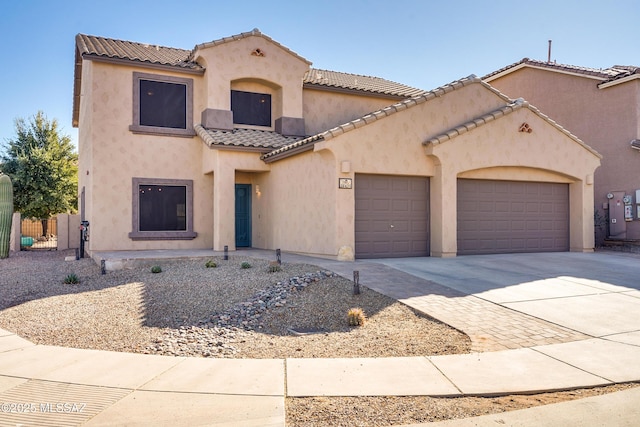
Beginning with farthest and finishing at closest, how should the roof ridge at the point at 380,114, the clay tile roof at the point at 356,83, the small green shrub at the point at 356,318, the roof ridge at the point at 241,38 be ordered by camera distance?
1. the clay tile roof at the point at 356,83
2. the roof ridge at the point at 241,38
3. the roof ridge at the point at 380,114
4. the small green shrub at the point at 356,318

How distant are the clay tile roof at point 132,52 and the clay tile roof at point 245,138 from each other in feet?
8.52

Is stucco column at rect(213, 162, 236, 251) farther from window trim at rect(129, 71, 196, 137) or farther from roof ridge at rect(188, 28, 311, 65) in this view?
roof ridge at rect(188, 28, 311, 65)

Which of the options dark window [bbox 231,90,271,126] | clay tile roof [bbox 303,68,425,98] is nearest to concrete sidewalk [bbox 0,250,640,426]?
dark window [bbox 231,90,271,126]

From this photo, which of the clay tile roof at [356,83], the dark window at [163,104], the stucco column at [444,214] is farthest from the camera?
the clay tile roof at [356,83]

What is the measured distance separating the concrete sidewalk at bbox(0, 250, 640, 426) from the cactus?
12879mm

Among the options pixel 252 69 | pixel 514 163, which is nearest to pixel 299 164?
pixel 252 69

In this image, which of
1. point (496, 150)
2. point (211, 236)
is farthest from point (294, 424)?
point (211, 236)

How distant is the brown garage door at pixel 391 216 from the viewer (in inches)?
548

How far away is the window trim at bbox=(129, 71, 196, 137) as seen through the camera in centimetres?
1686

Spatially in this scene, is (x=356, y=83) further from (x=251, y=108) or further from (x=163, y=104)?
(x=163, y=104)

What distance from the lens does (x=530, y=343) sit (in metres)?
6.58

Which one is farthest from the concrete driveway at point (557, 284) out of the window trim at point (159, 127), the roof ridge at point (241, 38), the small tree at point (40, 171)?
the small tree at point (40, 171)

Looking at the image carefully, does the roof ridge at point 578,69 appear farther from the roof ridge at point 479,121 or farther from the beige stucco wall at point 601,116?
the roof ridge at point 479,121

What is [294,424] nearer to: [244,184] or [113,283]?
[113,283]
